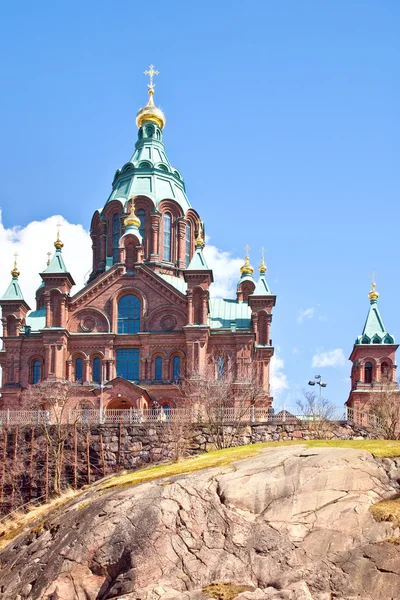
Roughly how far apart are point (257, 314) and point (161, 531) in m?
42.5

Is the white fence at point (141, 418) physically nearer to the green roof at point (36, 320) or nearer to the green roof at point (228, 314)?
the green roof at point (228, 314)

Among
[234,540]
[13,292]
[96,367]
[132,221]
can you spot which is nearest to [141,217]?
[132,221]

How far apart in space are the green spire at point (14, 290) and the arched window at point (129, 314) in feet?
25.7

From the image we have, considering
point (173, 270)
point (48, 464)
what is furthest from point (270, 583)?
point (173, 270)

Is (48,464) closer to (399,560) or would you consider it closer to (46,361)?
(46,361)

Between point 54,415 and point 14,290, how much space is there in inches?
736

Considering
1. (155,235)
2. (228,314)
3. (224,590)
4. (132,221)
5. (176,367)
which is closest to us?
(224,590)

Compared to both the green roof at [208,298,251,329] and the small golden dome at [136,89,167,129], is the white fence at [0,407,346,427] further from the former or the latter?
the small golden dome at [136,89,167,129]

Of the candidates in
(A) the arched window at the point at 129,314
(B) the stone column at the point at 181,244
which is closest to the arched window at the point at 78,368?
(A) the arched window at the point at 129,314

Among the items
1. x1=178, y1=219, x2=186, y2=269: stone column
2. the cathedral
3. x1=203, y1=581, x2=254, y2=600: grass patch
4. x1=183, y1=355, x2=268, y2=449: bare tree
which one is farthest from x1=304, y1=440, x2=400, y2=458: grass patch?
x1=178, y1=219, x2=186, y2=269: stone column

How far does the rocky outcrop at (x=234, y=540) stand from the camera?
1156 inches

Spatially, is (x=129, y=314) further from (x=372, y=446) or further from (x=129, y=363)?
(x=372, y=446)

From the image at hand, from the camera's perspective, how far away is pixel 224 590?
2906 cm

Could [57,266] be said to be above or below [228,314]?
above
